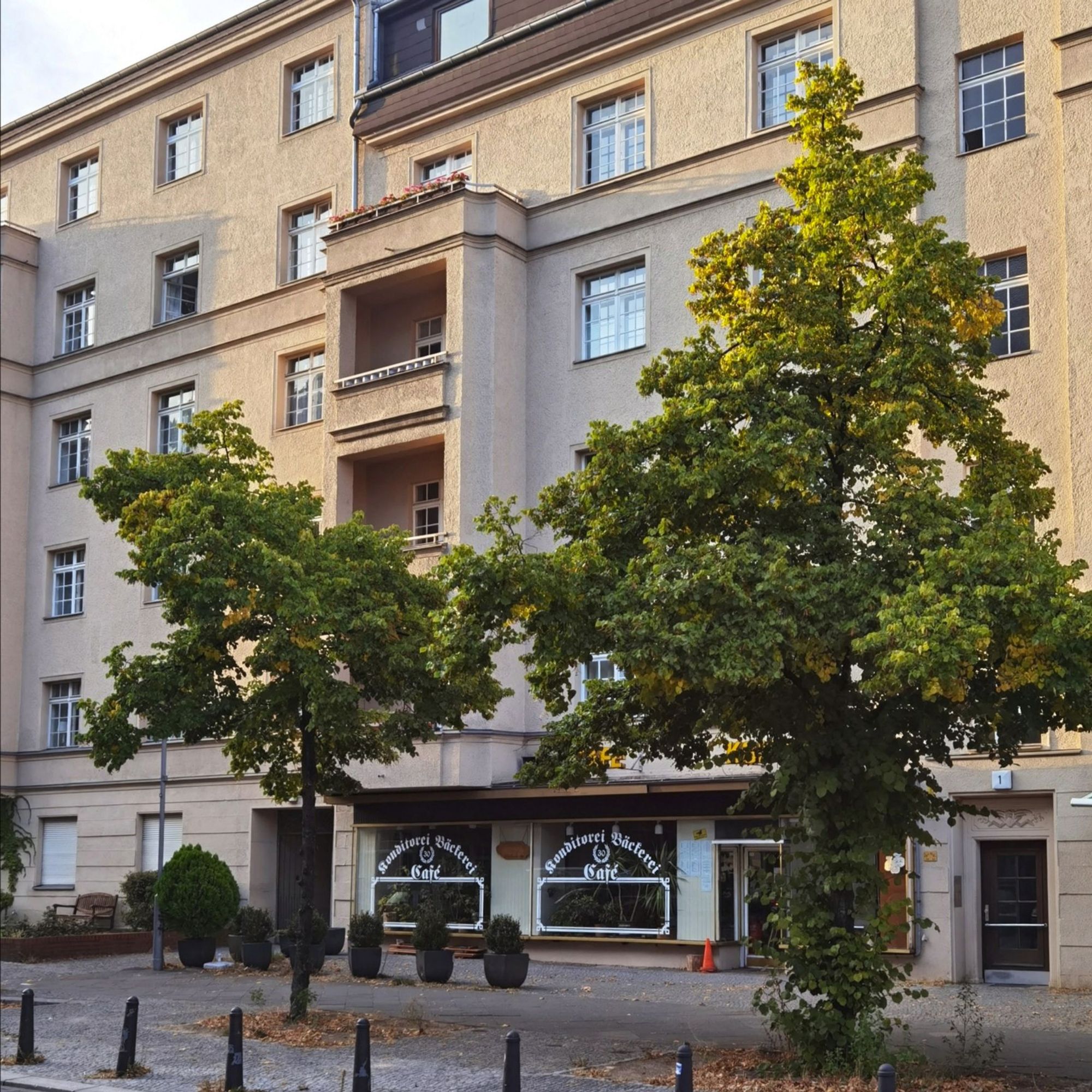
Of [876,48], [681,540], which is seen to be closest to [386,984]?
[681,540]

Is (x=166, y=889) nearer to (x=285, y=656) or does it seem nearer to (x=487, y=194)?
(x=285, y=656)

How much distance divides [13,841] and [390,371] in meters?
15.6

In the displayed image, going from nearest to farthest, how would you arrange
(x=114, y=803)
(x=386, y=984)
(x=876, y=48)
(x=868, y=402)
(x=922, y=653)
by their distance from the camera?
(x=922, y=653)
(x=868, y=402)
(x=386, y=984)
(x=876, y=48)
(x=114, y=803)

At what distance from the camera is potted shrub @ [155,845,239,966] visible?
26328 mm

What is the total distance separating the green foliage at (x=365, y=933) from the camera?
920 inches

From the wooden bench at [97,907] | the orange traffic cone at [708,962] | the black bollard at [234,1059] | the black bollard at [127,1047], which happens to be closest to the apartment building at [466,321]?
the orange traffic cone at [708,962]

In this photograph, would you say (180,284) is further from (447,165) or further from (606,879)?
(606,879)

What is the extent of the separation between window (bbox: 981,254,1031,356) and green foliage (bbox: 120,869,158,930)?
1911cm

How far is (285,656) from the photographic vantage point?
17.5 m

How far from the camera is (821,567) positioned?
1338 cm

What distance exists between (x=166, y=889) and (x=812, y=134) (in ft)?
57.4

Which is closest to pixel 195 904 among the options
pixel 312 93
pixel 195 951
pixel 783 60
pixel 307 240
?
pixel 195 951

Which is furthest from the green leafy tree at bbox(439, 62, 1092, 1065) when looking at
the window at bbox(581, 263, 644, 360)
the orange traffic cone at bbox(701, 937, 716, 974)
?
the window at bbox(581, 263, 644, 360)

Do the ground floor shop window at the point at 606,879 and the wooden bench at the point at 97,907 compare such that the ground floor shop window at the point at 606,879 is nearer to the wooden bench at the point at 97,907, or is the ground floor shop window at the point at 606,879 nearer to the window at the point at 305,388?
the window at the point at 305,388
